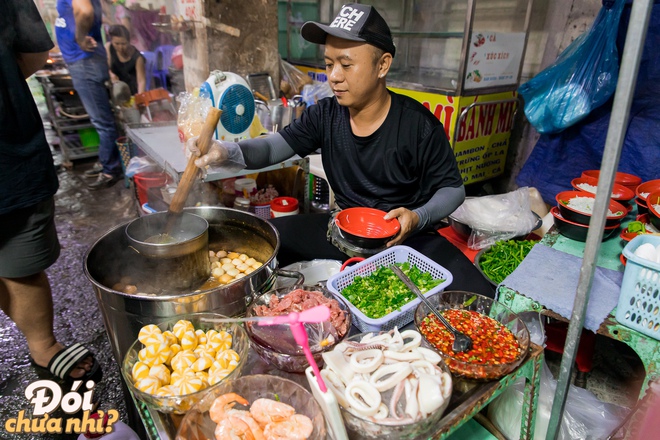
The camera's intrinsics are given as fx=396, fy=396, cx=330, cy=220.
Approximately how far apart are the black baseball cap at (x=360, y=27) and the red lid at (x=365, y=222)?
0.94 meters

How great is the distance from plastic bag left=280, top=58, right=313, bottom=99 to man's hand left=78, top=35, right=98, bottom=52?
249cm

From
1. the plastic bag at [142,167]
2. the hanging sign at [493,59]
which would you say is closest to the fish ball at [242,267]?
the plastic bag at [142,167]

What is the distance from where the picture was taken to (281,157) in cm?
285

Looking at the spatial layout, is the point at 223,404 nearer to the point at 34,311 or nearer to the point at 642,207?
the point at 34,311

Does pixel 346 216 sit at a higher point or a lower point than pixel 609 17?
lower

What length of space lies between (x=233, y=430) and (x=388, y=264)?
118 centimetres

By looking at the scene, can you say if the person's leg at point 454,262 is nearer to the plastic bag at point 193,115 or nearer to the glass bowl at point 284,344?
the glass bowl at point 284,344

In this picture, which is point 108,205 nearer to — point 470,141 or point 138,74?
point 138,74

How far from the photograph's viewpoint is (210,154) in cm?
216

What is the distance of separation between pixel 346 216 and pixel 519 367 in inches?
47.1

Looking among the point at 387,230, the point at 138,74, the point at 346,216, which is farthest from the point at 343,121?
the point at 138,74

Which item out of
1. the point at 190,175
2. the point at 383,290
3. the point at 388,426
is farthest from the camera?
the point at 190,175

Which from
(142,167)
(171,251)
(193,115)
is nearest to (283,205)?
(193,115)

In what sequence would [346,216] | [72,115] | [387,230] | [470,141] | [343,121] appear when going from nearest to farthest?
[387,230] → [346,216] → [343,121] → [470,141] → [72,115]
